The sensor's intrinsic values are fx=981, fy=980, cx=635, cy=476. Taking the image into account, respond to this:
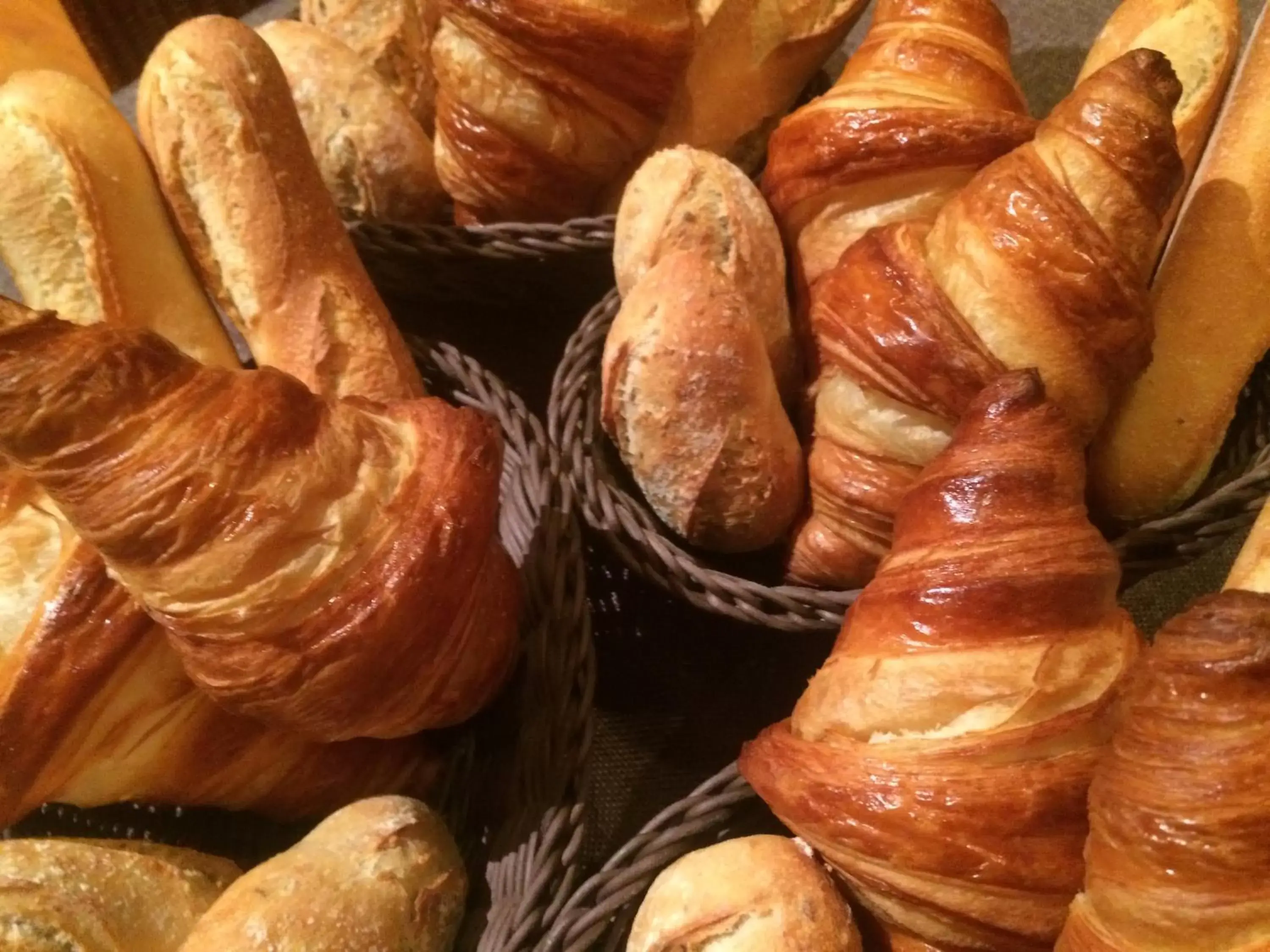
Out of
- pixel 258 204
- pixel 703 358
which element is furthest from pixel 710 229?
pixel 258 204

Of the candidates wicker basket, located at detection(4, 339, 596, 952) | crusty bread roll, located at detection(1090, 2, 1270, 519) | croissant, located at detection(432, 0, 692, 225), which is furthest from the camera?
croissant, located at detection(432, 0, 692, 225)

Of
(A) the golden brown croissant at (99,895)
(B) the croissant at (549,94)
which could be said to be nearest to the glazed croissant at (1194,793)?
(A) the golden brown croissant at (99,895)

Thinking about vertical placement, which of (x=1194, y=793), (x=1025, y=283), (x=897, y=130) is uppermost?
(x=897, y=130)

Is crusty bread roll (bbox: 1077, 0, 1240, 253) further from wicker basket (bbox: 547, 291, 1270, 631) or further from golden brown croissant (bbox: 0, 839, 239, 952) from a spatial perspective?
golden brown croissant (bbox: 0, 839, 239, 952)

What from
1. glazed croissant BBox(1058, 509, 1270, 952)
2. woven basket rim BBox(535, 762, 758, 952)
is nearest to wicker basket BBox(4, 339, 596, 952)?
woven basket rim BBox(535, 762, 758, 952)

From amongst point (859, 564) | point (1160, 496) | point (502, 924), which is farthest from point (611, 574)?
point (1160, 496)

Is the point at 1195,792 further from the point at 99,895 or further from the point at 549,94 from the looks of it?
the point at 549,94
